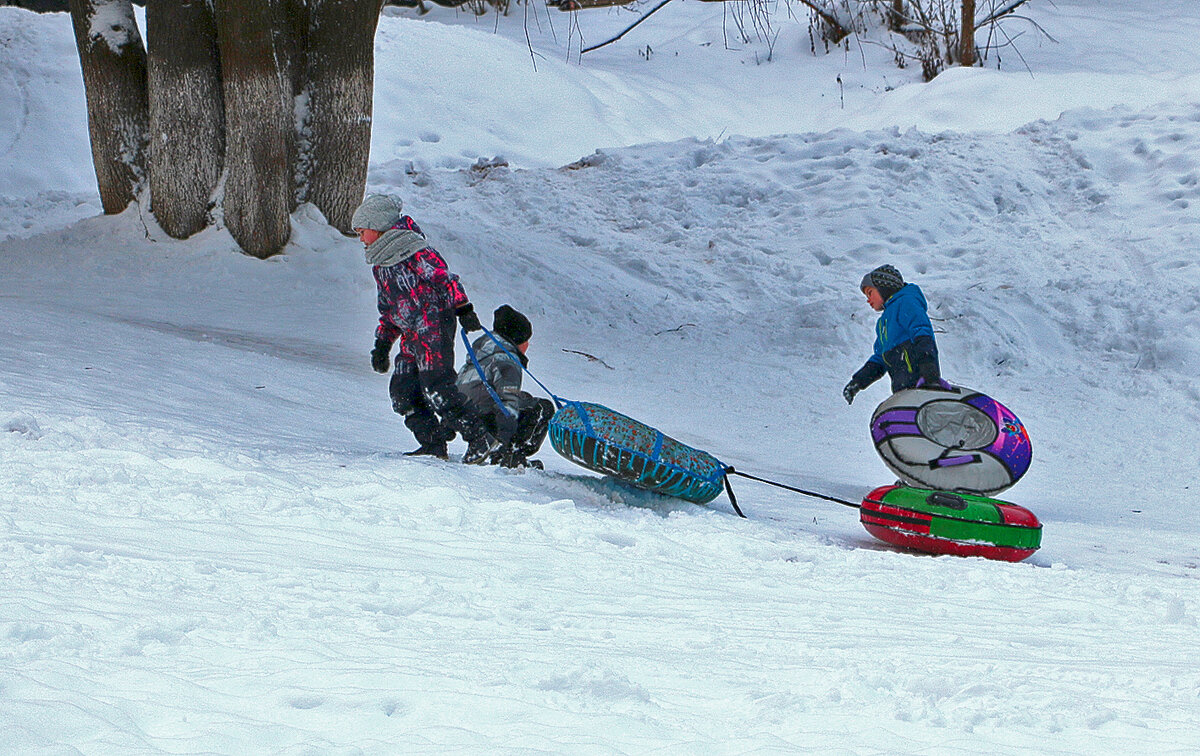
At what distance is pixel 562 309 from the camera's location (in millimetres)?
11586

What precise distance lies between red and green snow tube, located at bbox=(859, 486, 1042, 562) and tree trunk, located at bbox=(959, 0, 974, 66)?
45.7 feet

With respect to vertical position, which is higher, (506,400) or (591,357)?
(506,400)

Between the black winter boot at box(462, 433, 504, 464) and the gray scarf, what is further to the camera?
the black winter boot at box(462, 433, 504, 464)

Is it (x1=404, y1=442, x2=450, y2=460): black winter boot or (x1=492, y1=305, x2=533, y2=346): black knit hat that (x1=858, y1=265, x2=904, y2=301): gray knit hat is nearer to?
(x1=492, y1=305, x2=533, y2=346): black knit hat

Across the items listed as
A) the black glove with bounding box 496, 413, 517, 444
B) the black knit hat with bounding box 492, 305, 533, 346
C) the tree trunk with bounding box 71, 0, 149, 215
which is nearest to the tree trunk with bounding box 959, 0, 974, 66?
the tree trunk with bounding box 71, 0, 149, 215

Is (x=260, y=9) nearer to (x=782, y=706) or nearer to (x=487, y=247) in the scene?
(x=487, y=247)

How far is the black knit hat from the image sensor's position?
6.47 metres

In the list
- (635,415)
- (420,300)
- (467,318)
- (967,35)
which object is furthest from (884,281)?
(967,35)

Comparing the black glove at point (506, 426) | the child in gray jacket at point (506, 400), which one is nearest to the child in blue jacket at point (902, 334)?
the child in gray jacket at point (506, 400)

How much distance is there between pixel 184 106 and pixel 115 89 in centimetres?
98

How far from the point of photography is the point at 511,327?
648 cm

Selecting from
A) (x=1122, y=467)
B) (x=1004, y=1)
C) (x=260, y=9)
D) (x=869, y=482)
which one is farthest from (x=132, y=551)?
(x=1004, y=1)

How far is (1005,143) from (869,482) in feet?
26.4

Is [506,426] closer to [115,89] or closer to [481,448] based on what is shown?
[481,448]
